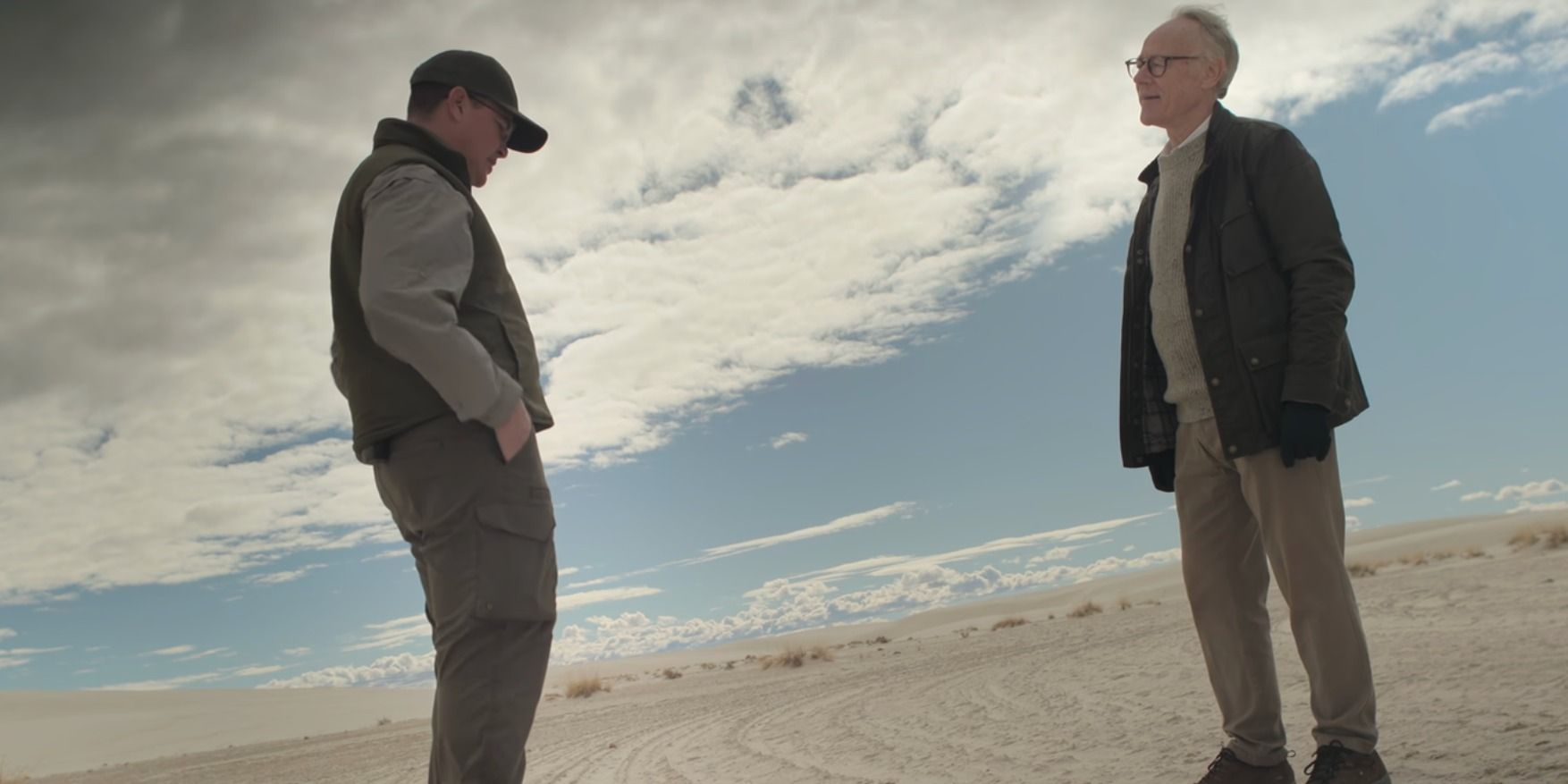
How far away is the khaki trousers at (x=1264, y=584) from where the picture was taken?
3.02 meters

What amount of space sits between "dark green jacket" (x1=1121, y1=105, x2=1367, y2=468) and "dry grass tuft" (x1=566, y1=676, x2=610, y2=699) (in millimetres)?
11278

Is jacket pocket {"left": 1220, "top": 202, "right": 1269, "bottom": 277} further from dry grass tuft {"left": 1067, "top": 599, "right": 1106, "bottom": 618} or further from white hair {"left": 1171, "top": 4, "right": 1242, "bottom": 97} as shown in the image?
dry grass tuft {"left": 1067, "top": 599, "right": 1106, "bottom": 618}

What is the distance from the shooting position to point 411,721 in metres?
13.0

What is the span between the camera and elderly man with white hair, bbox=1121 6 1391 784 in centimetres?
301

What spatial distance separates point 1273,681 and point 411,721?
11.8m

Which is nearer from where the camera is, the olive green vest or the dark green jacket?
the olive green vest

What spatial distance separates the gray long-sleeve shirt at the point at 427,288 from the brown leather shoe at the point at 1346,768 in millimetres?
2406

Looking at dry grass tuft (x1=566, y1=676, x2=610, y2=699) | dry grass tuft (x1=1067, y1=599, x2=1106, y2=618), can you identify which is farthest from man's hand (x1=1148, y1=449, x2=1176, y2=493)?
dry grass tuft (x1=1067, y1=599, x2=1106, y2=618)

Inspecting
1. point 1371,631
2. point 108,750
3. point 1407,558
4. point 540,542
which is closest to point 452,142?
point 540,542

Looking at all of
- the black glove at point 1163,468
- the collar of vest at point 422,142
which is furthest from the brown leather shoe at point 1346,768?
the collar of vest at point 422,142

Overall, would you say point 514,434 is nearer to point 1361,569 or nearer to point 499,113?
point 499,113

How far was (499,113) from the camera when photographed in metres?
2.88

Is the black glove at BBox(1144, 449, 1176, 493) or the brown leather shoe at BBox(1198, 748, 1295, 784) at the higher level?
the black glove at BBox(1144, 449, 1176, 493)

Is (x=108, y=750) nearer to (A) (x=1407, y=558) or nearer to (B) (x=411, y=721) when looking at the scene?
(B) (x=411, y=721)
